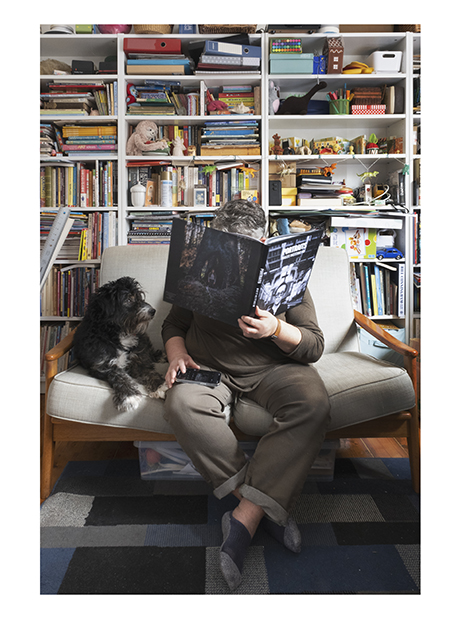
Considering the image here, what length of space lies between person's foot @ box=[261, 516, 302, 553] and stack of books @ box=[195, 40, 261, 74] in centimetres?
255

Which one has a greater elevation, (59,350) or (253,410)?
(59,350)

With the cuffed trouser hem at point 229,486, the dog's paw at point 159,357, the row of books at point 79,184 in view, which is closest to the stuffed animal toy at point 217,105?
the row of books at point 79,184

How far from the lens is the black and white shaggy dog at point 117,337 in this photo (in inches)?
58.1

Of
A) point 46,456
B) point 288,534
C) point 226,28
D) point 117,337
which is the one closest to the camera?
point 288,534

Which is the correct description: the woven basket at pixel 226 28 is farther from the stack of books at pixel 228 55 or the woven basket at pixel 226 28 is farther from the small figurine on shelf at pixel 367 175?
the small figurine on shelf at pixel 367 175

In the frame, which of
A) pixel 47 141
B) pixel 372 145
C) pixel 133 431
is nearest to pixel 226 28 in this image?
pixel 372 145

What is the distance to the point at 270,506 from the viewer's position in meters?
1.10

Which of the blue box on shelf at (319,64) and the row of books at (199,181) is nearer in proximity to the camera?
the blue box on shelf at (319,64)

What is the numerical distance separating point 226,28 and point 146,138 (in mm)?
801

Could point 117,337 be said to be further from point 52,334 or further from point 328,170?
point 328,170

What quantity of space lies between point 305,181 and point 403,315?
1105 mm

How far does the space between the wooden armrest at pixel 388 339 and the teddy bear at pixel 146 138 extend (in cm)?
169
